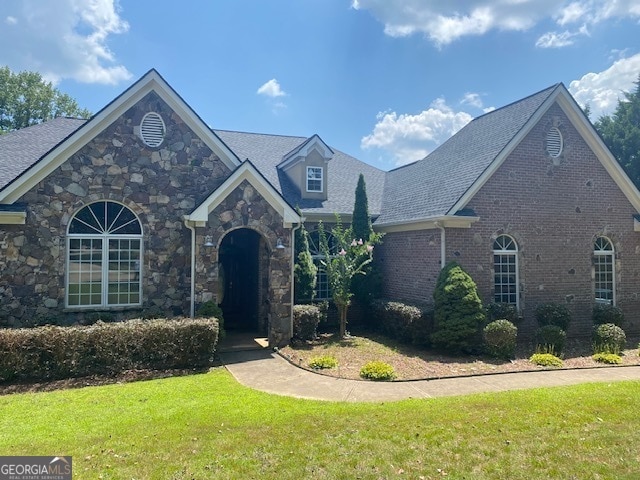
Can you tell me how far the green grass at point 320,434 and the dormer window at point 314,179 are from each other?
10.2 meters

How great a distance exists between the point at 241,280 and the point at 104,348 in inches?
283

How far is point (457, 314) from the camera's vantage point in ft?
38.5

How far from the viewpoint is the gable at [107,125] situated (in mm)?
10766

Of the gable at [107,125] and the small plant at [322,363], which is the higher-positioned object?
the gable at [107,125]

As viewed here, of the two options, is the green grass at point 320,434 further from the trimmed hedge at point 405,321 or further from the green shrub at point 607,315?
the green shrub at point 607,315

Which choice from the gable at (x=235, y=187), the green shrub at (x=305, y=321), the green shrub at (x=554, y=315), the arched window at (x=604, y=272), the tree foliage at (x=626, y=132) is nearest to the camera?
the gable at (x=235, y=187)

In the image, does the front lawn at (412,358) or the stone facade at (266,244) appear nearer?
the front lawn at (412,358)

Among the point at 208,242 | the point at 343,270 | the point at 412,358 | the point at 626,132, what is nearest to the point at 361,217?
the point at 343,270

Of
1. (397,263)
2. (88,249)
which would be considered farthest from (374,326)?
(88,249)

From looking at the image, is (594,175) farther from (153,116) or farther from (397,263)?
(153,116)

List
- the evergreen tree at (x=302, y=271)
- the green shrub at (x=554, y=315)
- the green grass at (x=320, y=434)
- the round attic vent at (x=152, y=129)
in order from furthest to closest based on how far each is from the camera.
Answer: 1. the evergreen tree at (x=302, y=271)
2. the green shrub at (x=554, y=315)
3. the round attic vent at (x=152, y=129)
4. the green grass at (x=320, y=434)

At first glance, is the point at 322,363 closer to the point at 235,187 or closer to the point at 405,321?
the point at 405,321

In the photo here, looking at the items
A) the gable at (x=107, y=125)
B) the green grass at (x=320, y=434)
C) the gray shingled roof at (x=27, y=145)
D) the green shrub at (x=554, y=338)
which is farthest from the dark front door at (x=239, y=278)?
the green shrub at (x=554, y=338)

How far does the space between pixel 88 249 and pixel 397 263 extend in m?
9.82
